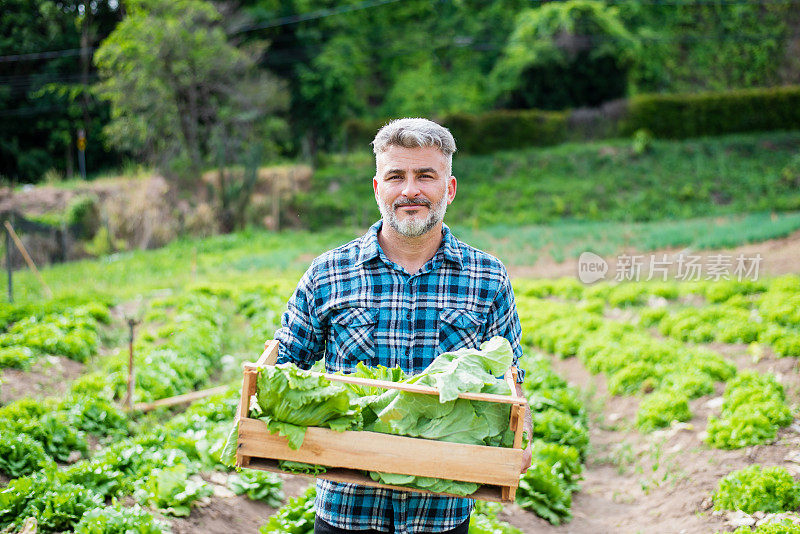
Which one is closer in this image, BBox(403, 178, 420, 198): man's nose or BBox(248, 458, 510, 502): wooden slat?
BBox(248, 458, 510, 502): wooden slat

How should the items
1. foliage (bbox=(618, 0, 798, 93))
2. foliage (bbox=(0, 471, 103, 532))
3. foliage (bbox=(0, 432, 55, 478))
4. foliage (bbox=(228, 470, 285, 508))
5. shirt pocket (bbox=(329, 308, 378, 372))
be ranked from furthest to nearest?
foliage (bbox=(618, 0, 798, 93)), foliage (bbox=(228, 470, 285, 508)), foliage (bbox=(0, 432, 55, 478)), foliage (bbox=(0, 471, 103, 532)), shirt pocket (bbox=(329, 308, 378, 372))

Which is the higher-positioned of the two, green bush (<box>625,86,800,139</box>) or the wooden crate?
green bush (<box>625,86,800,139</box>)

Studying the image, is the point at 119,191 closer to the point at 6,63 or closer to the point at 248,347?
the point at 6,63

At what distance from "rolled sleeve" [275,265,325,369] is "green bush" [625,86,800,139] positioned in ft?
100

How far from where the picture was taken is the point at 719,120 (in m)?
30.7

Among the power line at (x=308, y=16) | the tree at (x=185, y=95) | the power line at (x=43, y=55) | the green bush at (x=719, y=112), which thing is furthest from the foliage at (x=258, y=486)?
the power line at (x=308, y=16)

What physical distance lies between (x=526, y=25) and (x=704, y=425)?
100.0ft

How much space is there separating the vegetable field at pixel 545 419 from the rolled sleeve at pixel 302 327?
2.16 meters

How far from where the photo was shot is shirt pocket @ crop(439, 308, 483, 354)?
3262mm

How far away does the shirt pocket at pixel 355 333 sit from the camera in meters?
3.25

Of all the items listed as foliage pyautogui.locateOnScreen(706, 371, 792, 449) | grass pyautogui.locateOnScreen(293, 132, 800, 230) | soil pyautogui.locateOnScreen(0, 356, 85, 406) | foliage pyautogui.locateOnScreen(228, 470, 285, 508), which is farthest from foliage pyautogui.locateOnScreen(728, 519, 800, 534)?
grass pyautogui.locateOnScreen(293, 132, 800, 230)

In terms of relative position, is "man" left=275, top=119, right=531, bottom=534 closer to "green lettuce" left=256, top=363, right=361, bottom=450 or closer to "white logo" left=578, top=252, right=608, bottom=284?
"green lettuce" left=256, top=363, right=361, bottom=450

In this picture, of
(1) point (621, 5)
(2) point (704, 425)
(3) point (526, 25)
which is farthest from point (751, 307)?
(1) point (621, 5)

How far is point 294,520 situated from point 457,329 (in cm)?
262
